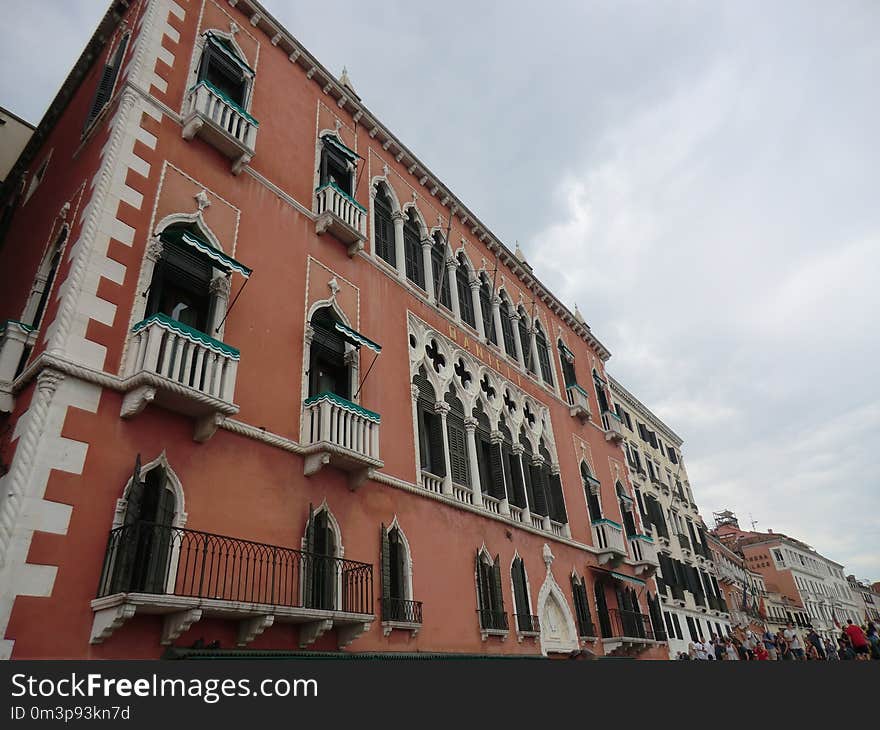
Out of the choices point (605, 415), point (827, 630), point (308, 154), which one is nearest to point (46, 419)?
point (308, 154)

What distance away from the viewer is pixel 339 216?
12742 millimetres

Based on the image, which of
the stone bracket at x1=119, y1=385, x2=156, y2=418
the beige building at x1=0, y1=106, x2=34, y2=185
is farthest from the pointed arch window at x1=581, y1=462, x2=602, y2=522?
the beige building at x1=0, y1=106, x2=34, y2=185

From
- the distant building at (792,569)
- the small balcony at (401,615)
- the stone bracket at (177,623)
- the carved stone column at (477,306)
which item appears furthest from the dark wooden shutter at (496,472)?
the distant building at (792,569)

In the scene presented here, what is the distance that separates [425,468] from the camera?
12953 millimetres

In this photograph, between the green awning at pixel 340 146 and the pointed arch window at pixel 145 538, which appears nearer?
the pointed arch window at pixel 145 538

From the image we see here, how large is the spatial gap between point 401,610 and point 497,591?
11.3ft

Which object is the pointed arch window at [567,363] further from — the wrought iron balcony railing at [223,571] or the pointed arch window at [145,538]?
the pointed arch window at [145,538]

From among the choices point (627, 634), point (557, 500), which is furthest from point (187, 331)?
point (627, 634)

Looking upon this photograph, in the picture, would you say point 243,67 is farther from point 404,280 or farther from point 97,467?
point 97,467

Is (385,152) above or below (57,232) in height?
above

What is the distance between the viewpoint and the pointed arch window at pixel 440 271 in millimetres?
16719

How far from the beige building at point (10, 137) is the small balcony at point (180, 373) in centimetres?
1281

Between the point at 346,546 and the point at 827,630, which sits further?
the point at 827,630

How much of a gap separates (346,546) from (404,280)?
23.3 feet
